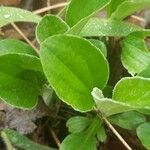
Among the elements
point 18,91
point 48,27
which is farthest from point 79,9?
point 18,91

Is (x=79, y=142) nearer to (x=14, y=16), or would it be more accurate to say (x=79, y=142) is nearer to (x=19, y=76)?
(x=19, y=76)

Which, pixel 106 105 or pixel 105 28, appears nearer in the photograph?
pixel 106 105

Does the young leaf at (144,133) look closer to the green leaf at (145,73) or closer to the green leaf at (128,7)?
the green leaf at (145,73)

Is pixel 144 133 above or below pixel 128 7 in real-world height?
below

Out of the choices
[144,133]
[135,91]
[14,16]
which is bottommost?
[144,133]

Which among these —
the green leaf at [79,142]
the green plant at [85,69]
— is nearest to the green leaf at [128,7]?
the green plant at [85,69]

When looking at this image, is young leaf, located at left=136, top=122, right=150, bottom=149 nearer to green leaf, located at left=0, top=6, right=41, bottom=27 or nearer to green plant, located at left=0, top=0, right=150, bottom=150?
green plant, located at left=0, top=0, right=150, bottom=150

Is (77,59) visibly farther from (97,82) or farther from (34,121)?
(34,121)

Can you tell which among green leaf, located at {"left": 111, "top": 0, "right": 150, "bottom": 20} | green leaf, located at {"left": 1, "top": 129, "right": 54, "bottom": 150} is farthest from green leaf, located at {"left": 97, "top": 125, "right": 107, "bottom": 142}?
green leaf, located at {"left": 111, "top": 0, "right": 150, "bottom": 20}
